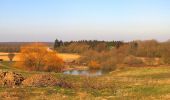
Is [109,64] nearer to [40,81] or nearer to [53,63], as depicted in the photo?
[53,63]

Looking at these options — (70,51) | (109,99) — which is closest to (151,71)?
(109,99)

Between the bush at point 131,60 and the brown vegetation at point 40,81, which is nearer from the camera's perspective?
the brown vegetation at point 40,81

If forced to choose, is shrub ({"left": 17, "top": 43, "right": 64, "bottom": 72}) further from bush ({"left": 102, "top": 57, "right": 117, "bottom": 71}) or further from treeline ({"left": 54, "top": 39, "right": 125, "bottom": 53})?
treeline ({"left": 54, "top": 39, "right": 125, "bottom": 53})

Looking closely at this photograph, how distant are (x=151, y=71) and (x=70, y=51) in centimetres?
13134

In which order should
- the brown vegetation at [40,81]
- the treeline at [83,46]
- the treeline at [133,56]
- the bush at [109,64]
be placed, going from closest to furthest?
the brown vegetation at [40,81], the treeline at [133,56], the bush at [109,64], the treeline at [83,46]

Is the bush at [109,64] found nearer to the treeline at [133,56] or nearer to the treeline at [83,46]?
the treeline at [133,56]

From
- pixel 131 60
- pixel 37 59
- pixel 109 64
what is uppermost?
pixel 37 59

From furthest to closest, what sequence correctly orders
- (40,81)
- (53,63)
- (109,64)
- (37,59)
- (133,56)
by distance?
(133,56) → (109,64) → (53,63) → (37,59) → (40,81)

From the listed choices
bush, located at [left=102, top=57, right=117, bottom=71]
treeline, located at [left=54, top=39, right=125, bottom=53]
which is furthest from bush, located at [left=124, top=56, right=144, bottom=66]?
treeline, located at [left=54, top=39, right=125, bottom=53]

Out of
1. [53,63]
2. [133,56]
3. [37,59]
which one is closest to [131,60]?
[133,56]

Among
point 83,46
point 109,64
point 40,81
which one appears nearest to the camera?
point 40,81

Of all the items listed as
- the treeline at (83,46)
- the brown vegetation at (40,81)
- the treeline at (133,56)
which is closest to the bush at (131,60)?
the treeline at (133,56)

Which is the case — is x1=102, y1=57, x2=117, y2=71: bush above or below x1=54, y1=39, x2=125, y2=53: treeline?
below

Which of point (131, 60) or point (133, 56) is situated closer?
point (131, 60)
